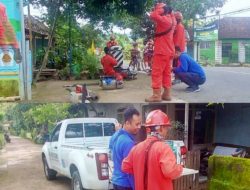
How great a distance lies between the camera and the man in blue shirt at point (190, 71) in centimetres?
346

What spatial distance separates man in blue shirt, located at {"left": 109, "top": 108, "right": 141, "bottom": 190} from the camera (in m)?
2.42

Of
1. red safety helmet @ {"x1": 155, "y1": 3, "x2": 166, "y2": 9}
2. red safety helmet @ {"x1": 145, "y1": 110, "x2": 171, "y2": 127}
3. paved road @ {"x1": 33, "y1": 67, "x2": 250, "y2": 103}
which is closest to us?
red safety helmet @ {"x1": 145, "y1": 110, "x2": 171, "y2": 127}

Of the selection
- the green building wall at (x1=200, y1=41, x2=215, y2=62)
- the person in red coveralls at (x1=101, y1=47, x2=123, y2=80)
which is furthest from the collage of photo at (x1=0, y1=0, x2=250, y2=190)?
the person in red coveralls at (x1=101, y1=47, x2=123, y2=80)

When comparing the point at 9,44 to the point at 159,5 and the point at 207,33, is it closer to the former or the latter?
the point at 159,5

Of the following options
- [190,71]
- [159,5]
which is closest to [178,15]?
[159,5]

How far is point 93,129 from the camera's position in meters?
2.67

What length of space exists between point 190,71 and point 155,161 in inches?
59.2

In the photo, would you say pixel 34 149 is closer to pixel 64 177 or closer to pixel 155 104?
pixel 64 177

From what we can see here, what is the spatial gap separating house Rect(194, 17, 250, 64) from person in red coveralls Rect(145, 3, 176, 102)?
203mm

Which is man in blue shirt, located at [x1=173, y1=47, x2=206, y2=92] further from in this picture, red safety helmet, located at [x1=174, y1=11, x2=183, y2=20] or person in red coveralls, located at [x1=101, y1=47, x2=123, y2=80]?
person in red coveralls, located at [x1=101, y1=47, x2=123, y2=80]

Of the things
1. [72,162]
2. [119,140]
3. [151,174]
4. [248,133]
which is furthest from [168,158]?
[248,133]

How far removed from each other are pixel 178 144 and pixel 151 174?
752 mm

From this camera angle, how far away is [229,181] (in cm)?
323

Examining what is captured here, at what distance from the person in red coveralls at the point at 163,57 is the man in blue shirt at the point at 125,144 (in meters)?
0.58
